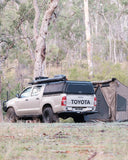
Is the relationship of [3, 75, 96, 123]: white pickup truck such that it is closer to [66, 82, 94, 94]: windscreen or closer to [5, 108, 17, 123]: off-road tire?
[66, 82, 94, 94]: windscreen

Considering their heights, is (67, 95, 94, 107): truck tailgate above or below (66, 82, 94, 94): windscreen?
below

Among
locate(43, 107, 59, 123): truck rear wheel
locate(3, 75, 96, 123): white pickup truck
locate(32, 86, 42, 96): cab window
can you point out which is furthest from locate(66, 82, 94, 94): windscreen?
locate(32, 86, 42, 96): cab window

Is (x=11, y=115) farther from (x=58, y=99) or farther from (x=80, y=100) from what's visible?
(x=80, y=100)

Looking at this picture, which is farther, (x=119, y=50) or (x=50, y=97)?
(x=119, y=50)

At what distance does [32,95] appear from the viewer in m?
16.1

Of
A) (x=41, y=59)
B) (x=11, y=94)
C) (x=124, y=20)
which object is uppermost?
(x=124, y=20)

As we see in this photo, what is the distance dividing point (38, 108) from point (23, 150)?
8.93 meters

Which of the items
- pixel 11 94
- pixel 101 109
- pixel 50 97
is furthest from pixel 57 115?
pixel 11 94

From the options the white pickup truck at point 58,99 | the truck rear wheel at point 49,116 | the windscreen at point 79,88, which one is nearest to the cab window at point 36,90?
the white pickup truck at point 58,99

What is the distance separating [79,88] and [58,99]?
96cm

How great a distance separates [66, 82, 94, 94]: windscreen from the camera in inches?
574

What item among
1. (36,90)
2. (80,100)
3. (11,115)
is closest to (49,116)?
(80,100)

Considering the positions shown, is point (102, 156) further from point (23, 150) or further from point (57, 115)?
point (57, 115)

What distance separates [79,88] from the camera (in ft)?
49.0
